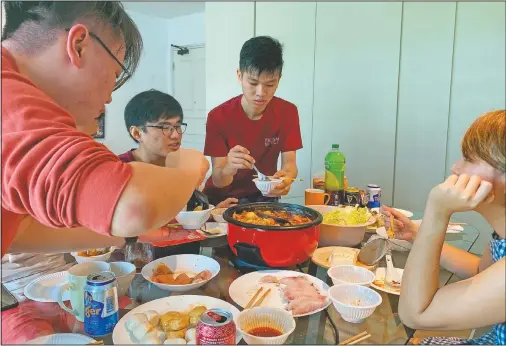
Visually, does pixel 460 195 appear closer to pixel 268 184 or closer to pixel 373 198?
pixel 268 184

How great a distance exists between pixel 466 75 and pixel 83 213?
230 cm

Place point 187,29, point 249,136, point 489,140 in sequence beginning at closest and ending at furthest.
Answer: point 489,140 < point 249,136 < point 187,29

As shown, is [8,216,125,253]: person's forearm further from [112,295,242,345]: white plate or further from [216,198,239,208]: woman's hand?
[216,198,239,208]: woman's hand

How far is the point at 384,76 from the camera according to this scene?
250cm

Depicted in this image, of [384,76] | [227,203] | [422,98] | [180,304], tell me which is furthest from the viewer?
[384,76]

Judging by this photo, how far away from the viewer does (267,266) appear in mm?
1068

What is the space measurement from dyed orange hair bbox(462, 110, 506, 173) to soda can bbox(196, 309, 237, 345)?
61cm

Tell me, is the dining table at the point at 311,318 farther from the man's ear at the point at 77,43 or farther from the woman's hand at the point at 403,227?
the man's ear at the point at 77,43

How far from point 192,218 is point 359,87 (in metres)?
1.80

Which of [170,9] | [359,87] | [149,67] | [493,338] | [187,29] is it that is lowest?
[493,338]

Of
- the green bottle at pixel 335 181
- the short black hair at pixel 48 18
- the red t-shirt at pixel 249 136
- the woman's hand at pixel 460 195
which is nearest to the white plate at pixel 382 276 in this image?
the woman's hand at pixel 460 195

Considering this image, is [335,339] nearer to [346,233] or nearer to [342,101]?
[346,233]

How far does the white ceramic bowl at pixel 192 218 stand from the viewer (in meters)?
1.24

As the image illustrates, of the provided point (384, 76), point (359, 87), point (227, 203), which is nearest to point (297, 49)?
point (359, 87)
